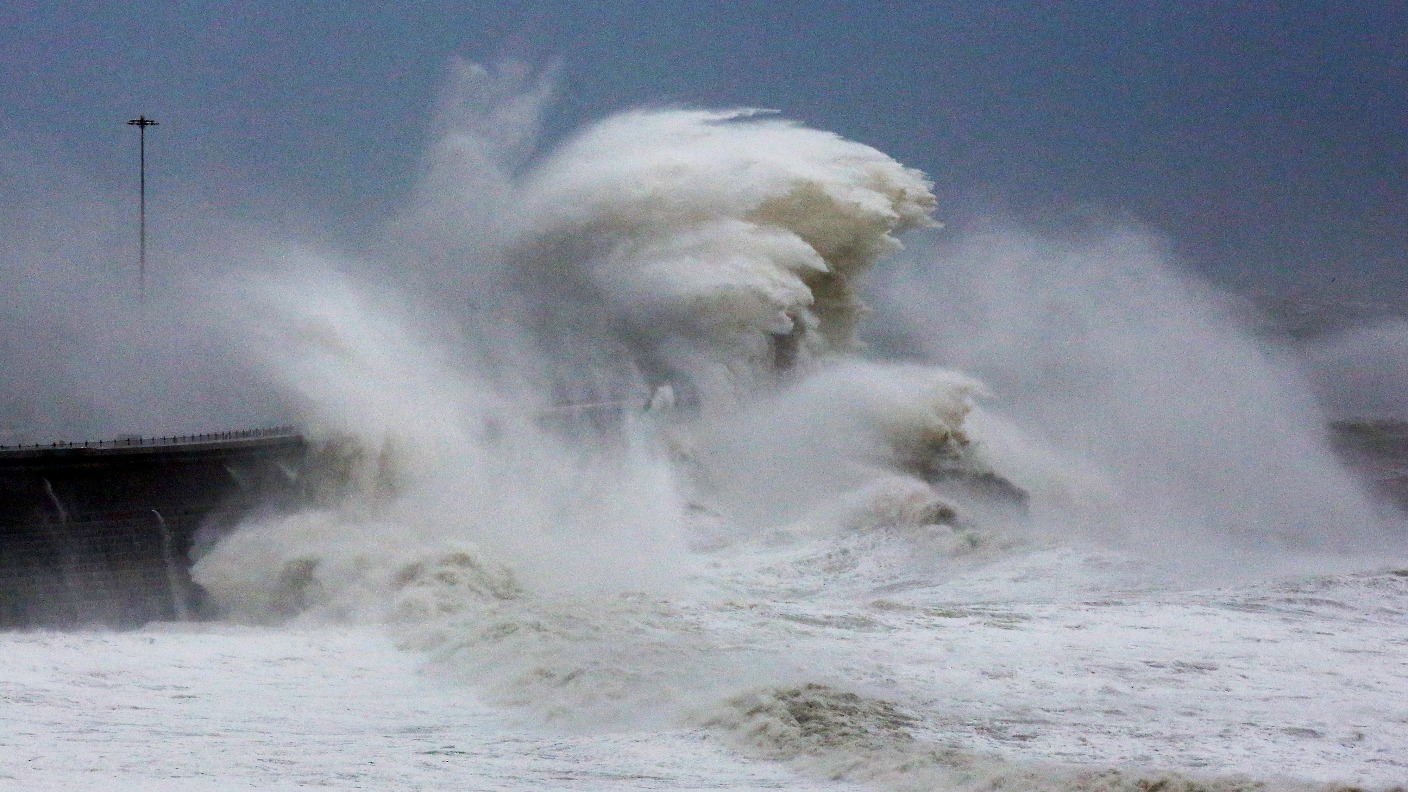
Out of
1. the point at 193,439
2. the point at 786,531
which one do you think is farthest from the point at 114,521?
the point at 786,531

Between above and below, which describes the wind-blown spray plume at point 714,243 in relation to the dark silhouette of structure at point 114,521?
above

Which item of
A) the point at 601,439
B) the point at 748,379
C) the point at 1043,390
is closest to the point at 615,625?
the point at 601,439

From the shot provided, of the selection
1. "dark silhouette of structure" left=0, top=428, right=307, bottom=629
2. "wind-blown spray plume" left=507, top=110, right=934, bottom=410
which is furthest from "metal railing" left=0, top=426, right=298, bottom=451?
"wind-blown spray plume" left=507, top=110, right=934, bottom=410

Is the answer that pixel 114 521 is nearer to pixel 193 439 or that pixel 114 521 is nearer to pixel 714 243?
pixel 193 439

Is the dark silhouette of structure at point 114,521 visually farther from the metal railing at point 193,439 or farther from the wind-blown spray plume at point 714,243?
the wind-blown spray plume at point 714,243

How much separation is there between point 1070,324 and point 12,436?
2384cm

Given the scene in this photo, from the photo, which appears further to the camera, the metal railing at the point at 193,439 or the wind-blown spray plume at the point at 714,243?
the wind-blown spray plume at the point at 714,243

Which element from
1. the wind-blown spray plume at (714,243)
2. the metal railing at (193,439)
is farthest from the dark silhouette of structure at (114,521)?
the wind-blown spray plume at (714,243)

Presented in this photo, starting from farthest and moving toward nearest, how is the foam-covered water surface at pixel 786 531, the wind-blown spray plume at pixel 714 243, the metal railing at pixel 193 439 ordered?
the wind-blown spray plume at pixel 714 243 < the metal railing at pixel 193 439 < the foam-covered water surface at pixel 786 531

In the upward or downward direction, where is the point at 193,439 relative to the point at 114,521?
upward

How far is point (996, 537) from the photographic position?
20344 mm

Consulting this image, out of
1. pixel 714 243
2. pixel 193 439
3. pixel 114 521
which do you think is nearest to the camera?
pixel 114 521

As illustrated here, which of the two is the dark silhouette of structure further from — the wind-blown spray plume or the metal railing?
the wind-blown spray plume

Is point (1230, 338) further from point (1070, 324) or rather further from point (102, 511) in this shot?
point (102, 511)
